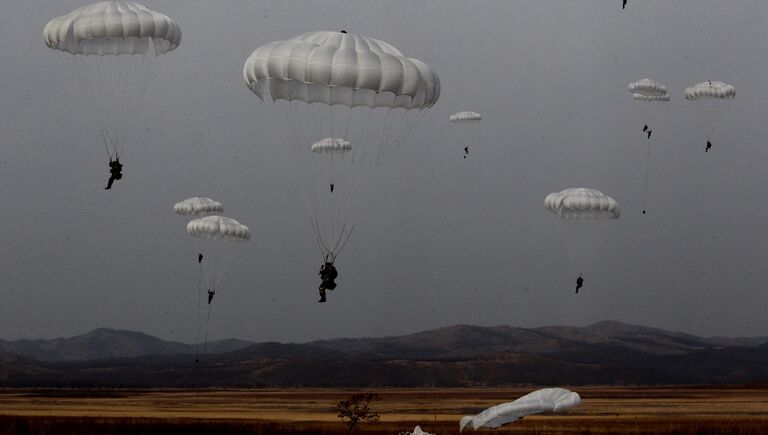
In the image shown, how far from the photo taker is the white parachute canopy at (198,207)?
242 ft

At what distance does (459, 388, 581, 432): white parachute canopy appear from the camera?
39.0m

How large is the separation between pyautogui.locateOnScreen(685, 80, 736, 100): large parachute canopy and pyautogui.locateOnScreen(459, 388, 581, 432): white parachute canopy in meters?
41.7

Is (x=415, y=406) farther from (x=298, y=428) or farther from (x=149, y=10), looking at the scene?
(x=149, y=10)

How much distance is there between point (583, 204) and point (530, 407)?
91.5ft

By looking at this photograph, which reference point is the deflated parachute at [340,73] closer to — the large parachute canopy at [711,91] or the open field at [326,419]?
the open field at [326,419]

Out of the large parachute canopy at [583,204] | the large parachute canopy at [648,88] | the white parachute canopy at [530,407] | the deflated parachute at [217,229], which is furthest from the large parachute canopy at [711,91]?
the white parachute canopy at [530,407]

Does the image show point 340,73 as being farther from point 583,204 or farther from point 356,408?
point 583,204

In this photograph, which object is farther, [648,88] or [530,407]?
[648,88]

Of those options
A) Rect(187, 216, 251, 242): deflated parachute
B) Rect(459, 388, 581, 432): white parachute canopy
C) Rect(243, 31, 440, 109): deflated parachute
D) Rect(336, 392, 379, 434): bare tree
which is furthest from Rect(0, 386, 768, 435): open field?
Rect(243, 31, 440, 109): deflated parachute

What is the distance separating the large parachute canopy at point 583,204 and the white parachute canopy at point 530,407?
26.1 m

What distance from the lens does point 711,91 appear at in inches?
2972

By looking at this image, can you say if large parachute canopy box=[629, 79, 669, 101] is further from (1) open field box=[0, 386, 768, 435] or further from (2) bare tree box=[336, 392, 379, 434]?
(2) bare tree box=[336, 392, 379, 434]

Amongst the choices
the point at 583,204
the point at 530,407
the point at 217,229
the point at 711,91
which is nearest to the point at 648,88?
the point at 711,91

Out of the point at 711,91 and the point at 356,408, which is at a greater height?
the point at 711,91
